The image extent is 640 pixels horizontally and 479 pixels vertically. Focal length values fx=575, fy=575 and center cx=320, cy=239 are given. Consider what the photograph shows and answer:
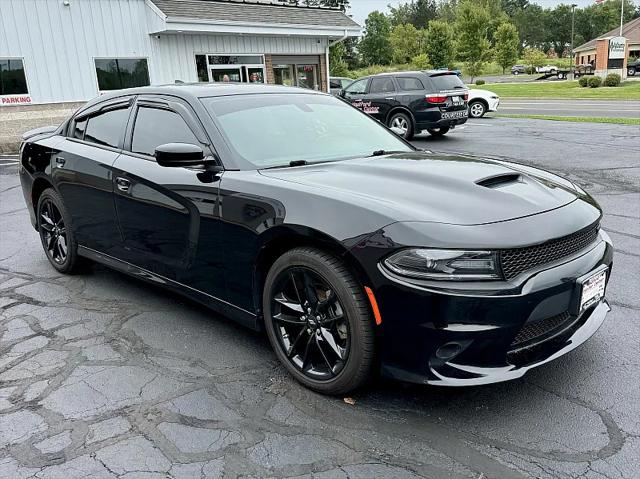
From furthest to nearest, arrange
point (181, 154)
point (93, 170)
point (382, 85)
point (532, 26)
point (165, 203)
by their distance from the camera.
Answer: point (532, 26) < point (382, 85) < point (93, 170) < point (165, 203) < point (181, 154)

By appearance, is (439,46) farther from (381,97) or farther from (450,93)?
(450,93)

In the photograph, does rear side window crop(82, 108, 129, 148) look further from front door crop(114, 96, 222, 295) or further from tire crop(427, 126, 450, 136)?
tire crop(427, 126, 450, 136)

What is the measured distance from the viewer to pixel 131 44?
56.4ft

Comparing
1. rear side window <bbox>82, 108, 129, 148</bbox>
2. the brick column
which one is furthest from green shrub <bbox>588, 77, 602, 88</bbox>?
rear side window <bbox>82, 108, 129, 148</bbox>

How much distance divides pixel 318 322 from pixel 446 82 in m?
12.6

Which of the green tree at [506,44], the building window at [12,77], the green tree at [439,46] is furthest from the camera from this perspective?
the green tree at [506,44]

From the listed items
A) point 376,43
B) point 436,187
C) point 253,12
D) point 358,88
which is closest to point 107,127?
point 436,187

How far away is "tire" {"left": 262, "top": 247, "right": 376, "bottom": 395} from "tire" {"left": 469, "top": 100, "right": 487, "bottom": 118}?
1941cm

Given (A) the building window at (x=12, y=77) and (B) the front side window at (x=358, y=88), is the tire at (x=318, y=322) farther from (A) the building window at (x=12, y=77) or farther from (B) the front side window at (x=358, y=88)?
(A) the building window at (x=12, y=77)

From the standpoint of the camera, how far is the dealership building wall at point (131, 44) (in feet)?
51.1

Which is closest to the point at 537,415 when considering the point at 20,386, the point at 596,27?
the point at 20,386

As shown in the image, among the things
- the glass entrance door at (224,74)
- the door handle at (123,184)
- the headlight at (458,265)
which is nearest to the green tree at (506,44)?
Answer: the glass entrance door at (224,74)

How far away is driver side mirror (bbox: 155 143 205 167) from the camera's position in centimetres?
332

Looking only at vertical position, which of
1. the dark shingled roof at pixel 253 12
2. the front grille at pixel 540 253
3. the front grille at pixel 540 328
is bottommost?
A: the front grille at pixel 540 328
